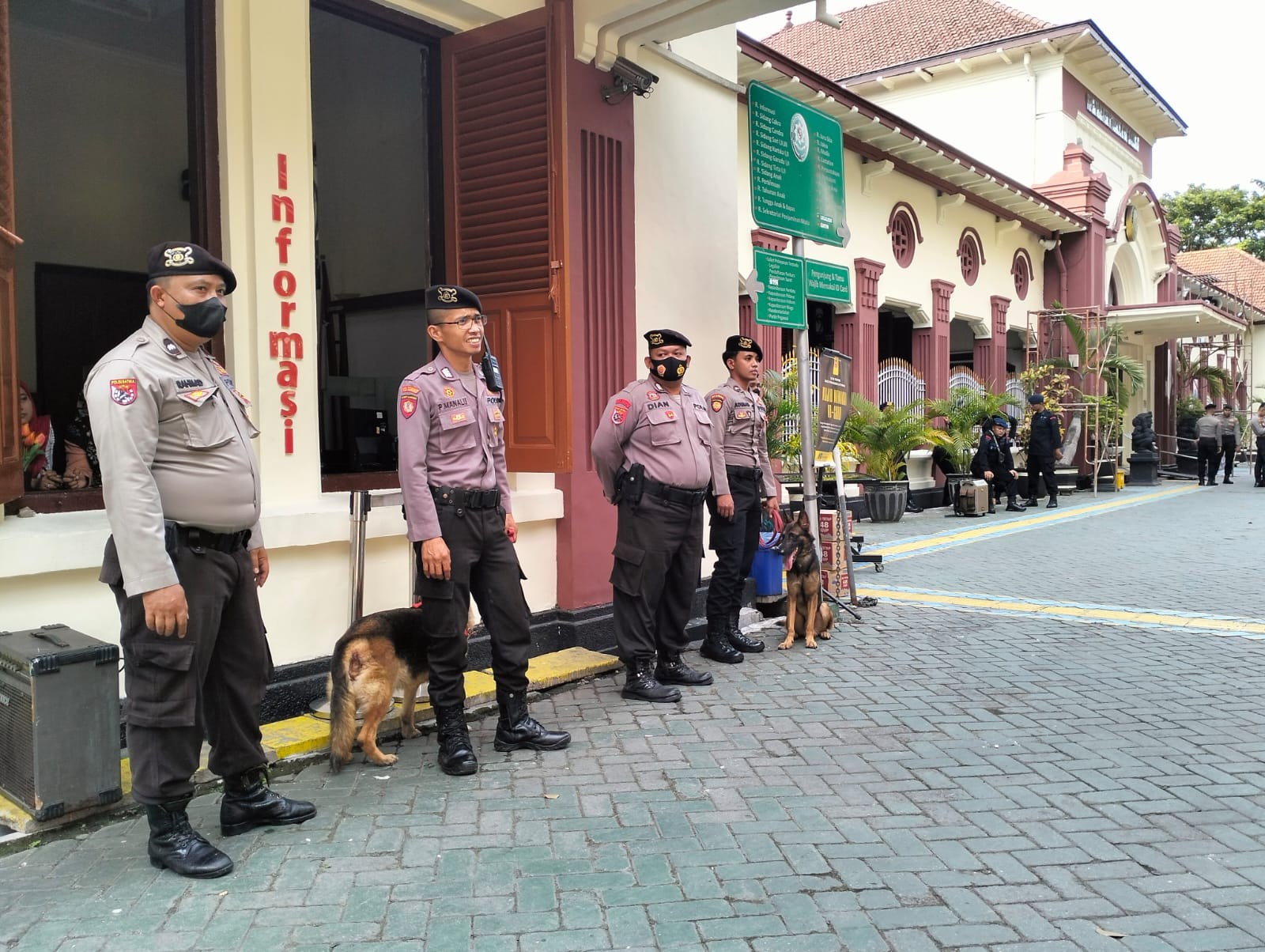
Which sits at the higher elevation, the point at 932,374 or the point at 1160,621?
the point at 932,374

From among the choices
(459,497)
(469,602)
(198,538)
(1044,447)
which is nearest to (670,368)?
(459,497)

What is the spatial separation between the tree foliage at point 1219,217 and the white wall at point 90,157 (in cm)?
4715

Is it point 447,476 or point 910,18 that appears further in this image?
point 910,18

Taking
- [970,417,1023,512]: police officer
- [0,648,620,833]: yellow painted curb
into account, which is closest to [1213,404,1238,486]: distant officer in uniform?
[970,417,1023,512]: police officer

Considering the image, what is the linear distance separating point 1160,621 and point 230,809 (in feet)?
20.9

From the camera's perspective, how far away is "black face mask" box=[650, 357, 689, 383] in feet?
17.5

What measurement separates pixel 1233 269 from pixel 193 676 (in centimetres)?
4727

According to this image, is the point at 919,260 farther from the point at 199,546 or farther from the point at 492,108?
the point at 199,546

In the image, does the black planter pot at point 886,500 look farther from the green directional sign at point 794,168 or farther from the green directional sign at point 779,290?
the green directional sign at point 779,290

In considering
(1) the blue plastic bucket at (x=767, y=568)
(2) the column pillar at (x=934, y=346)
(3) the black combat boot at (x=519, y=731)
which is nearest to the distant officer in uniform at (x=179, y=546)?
(3) the black combat boot at (x=519, y=731)

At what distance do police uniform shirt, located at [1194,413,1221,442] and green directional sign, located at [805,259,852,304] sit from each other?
17127 millimetres

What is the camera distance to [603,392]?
606 cm

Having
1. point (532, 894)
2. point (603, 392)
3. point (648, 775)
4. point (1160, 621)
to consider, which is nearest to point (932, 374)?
point (1160, 621)

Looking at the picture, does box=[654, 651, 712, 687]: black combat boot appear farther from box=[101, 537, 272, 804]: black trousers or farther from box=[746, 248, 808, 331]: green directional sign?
box=[101, 537, 272, 804]: black trousers
